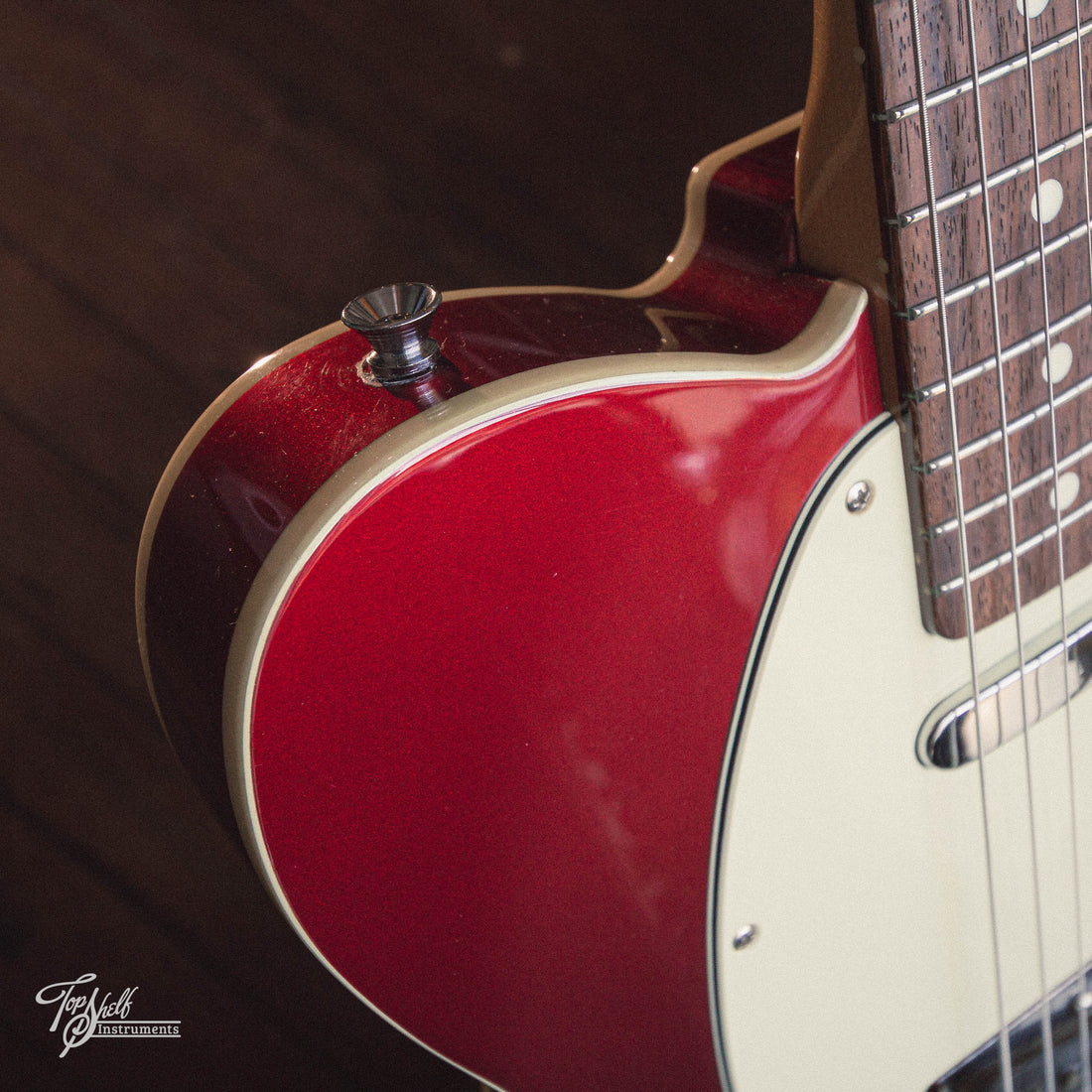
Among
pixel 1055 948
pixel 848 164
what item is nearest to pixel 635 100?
pixel 848 164

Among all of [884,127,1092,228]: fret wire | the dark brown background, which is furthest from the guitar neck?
the dark brown background

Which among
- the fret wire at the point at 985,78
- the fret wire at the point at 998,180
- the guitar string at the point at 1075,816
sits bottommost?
the guitar string at the point at 1075,816

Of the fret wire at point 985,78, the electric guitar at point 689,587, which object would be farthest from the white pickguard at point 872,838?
the fret wire at point 985,78

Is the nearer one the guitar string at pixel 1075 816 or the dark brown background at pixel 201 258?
the guitar string at pixel 1075 816

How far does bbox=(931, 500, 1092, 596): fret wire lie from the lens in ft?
1.40

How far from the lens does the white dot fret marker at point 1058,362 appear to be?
422 millimetres

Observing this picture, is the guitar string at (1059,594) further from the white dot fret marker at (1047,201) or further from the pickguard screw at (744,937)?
the pickguard screw at (744,937)

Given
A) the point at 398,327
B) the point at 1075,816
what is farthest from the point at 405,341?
the point at 1075,816

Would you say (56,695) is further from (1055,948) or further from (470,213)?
(1055,948)

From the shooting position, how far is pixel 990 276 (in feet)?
1.26

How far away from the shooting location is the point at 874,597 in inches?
16.5

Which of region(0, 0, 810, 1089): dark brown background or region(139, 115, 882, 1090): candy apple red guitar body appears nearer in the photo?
region(139, 115, 882, 1090): candy apple red guitar body

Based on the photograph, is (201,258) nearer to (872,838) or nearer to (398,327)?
(398,327)

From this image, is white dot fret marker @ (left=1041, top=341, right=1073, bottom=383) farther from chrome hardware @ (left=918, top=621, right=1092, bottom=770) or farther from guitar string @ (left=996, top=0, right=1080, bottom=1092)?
chrome hardware @ (left=918, top=621, right=1092, bottom=770)
